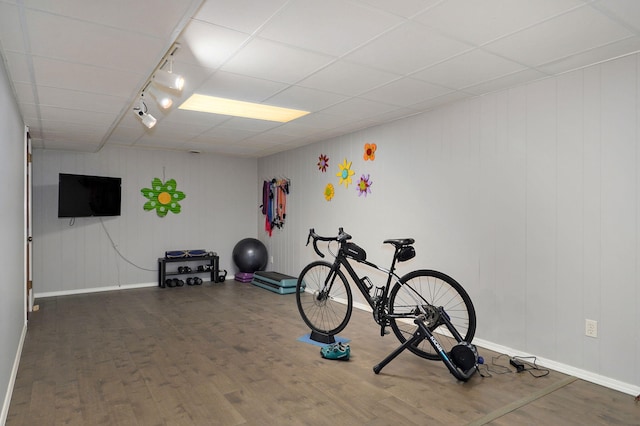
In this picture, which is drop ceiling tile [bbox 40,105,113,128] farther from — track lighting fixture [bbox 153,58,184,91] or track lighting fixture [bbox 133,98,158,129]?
track lighting fixture [bbox 153,58,184,91]

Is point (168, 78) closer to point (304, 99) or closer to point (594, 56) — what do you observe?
point (304, 99)

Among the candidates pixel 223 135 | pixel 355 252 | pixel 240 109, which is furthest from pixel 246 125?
pixel 355 252

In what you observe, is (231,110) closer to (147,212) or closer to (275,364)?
(275,364)

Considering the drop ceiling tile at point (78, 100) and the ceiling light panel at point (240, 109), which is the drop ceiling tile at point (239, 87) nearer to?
the ceiling light panel at point (240, 109)

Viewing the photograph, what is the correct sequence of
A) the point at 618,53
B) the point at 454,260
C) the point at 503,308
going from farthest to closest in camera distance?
the point at 454,260, the point at 503,308, the point at 618,53

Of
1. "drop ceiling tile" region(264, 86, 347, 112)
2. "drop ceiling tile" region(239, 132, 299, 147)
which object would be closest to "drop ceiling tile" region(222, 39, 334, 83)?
"drop ceiling tile" region(264, 86, 347, 112)

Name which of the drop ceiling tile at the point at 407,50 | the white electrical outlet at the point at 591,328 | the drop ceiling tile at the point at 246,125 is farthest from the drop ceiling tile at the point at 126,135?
the white electrical outlet at the point at 591,328

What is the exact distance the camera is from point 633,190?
2.76 meters

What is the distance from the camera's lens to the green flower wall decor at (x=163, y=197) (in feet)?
22.0

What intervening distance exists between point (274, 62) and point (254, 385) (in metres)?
2.32

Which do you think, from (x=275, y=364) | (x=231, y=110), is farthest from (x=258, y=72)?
(x=275, y=364)

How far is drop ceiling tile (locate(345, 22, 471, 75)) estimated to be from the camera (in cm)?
242

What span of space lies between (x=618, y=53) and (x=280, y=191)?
5111 mm

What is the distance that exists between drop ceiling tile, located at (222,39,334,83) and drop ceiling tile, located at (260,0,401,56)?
0.38 feet
